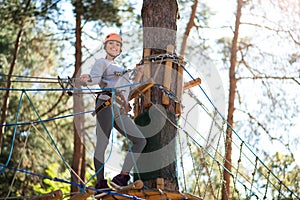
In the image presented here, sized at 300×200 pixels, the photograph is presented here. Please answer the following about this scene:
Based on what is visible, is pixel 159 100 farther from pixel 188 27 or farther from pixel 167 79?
pixel 188 27

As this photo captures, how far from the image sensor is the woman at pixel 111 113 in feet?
12.5

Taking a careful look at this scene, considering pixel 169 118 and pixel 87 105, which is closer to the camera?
pixel 169 118

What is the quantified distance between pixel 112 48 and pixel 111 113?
0.44 m

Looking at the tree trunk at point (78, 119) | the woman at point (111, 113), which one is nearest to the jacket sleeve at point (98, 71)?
the woman at point (111, 113)

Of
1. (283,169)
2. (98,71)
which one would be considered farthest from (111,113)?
(283,169)

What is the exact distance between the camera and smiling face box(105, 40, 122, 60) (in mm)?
4064

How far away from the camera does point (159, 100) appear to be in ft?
13.1

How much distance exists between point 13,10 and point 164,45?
212 inches

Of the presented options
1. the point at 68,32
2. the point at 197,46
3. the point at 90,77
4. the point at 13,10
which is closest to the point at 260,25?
the point at 197,46

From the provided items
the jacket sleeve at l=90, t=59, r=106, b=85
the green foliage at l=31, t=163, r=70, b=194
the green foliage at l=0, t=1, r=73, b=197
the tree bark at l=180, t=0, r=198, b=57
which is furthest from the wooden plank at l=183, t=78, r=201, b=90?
the green foliage at l=31, t=163, r=70, b=194

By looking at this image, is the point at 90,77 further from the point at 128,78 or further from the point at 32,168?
the point at 32,168

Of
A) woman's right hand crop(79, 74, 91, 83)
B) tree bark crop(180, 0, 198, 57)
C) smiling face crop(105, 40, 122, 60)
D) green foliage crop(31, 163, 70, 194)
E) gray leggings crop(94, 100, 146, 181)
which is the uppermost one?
tree bark crop(180, 0, 198, 57)

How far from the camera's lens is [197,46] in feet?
29.3

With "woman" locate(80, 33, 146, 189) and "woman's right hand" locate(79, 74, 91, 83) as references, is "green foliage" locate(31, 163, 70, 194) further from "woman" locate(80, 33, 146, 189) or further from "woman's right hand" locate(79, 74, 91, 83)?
"woman's right hand" locate(79, 74, 91, 83)
